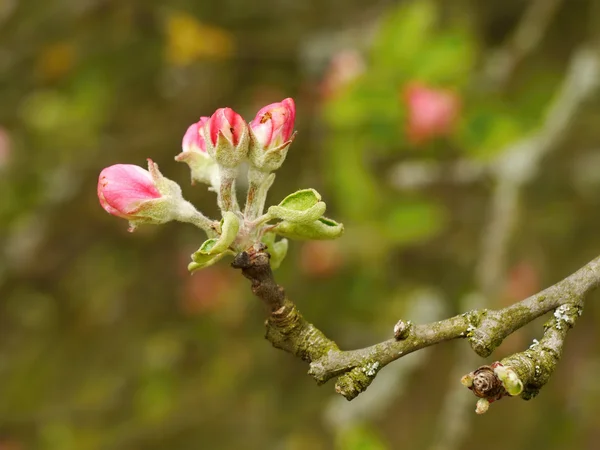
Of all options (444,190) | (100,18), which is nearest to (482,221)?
(444,190)

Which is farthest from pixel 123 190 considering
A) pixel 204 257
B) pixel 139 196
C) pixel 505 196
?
pixel 505 196

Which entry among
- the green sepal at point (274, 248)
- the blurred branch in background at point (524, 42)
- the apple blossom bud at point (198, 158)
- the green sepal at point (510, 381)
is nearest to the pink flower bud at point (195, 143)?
the apple blossom bud at point (198, 158)

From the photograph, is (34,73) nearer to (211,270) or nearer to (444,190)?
(211,270)

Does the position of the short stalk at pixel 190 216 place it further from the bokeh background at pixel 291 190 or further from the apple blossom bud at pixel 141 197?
the bokeh background at pixel 291 190

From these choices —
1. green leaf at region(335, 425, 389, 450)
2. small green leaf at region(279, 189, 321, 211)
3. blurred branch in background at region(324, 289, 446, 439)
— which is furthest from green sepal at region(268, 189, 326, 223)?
blurred branch in background at region(324, 289, 446, 439)

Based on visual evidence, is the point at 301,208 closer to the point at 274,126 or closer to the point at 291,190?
the point at 274,126

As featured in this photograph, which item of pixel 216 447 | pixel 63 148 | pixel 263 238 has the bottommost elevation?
pixel 263 238
